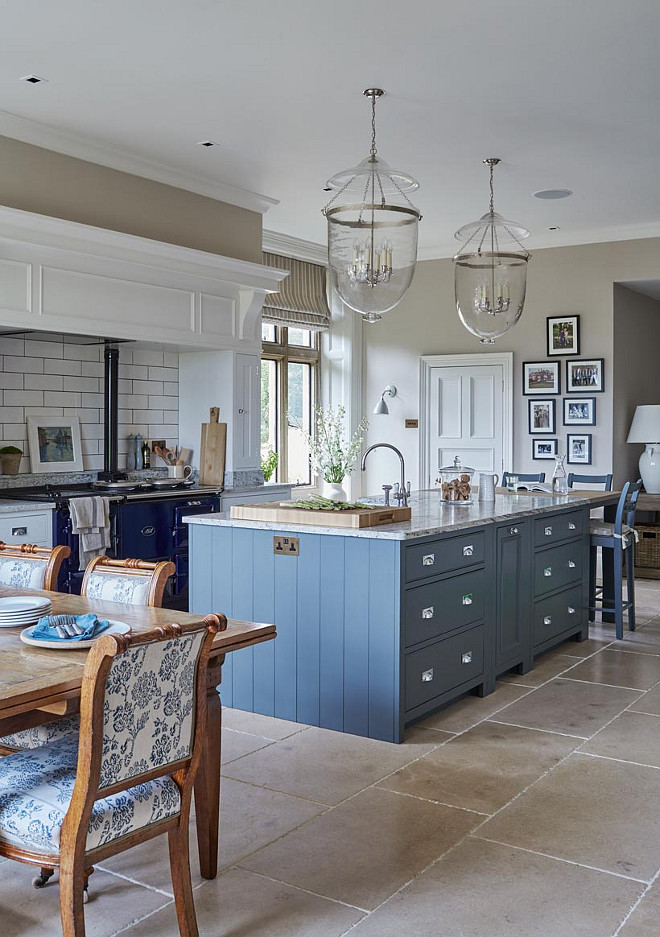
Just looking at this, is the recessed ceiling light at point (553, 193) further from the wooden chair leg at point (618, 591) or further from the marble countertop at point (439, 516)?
the wooden chair leg at point (618, 591)

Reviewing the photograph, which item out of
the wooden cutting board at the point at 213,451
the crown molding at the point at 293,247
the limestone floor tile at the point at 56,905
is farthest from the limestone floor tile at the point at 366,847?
the crown molding at the point at 293,247

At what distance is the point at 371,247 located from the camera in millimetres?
3936

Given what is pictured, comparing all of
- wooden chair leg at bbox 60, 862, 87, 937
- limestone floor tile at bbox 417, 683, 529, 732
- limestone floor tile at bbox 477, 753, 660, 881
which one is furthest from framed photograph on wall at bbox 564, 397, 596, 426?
wooden chair leg at bbox 60, 862, 87, 937

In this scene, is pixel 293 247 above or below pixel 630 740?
above

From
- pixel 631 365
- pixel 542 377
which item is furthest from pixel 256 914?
pixel 631 365

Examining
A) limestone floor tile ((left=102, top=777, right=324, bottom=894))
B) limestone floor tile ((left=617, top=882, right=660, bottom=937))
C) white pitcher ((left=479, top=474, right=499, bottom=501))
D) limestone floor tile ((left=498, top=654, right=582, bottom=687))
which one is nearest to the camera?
limestone floor tile ((left=617, top=882, right=660, bottom=937))

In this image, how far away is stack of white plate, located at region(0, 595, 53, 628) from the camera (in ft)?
8.47

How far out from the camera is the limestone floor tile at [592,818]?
274 cm

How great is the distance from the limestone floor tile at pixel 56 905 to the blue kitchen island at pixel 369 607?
1434 millimetres

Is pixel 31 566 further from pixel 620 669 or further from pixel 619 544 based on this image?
pixel 619 544

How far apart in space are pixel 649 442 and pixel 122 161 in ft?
16.5

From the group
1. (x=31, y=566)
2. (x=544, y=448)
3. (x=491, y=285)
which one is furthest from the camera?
(x=544, y=448)

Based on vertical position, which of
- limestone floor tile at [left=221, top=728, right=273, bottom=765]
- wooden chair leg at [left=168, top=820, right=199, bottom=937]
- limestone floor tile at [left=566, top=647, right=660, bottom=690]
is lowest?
limestone floor tile at [left=221, top=728, right=273, bottom=765]

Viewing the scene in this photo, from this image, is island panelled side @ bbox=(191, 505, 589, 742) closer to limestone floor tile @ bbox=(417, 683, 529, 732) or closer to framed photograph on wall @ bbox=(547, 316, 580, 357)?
limestone floor tile @ bbox=(417, 683, 529, 732)
